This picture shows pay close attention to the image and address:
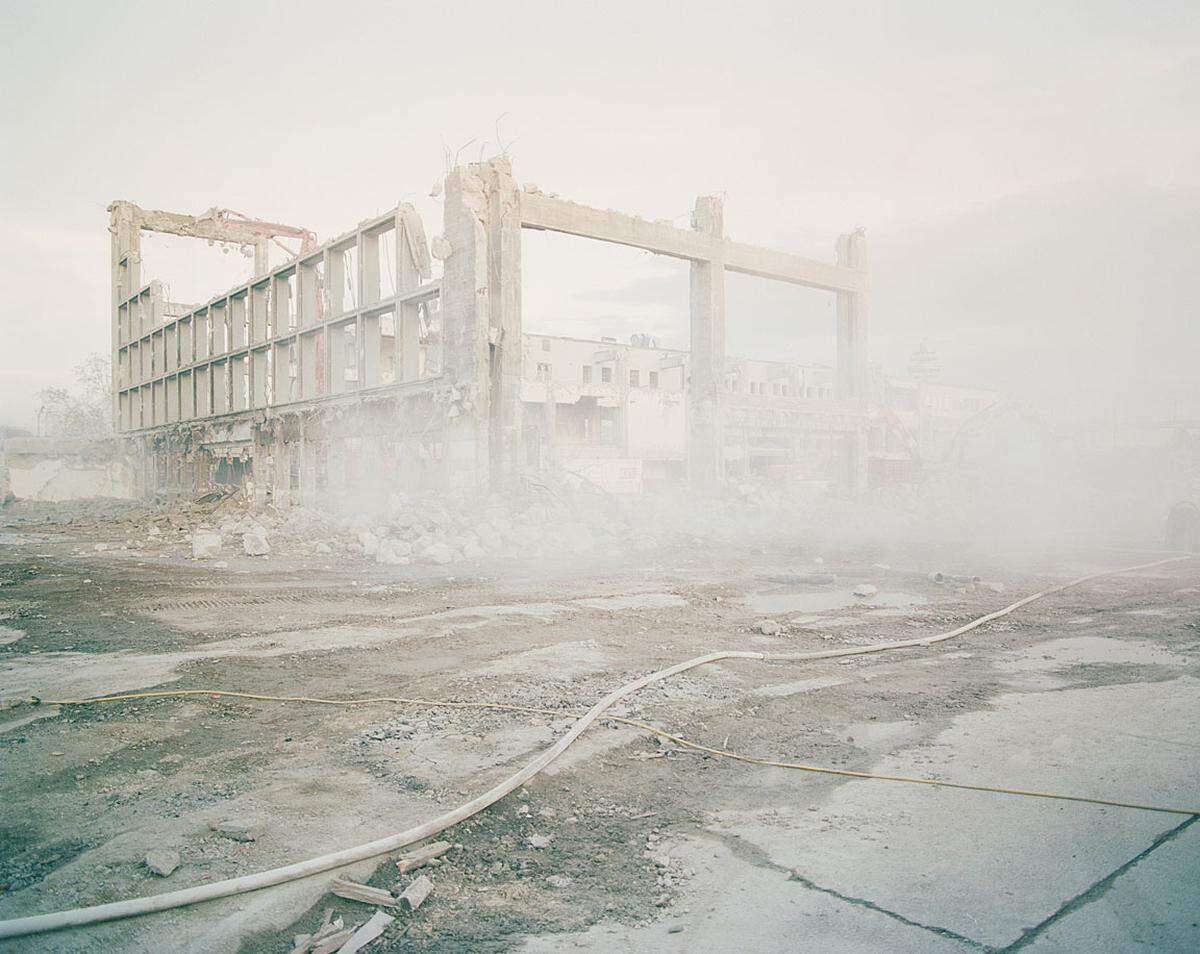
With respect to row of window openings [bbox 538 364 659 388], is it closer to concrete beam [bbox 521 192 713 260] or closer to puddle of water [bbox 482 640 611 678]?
concrete beam [bbox 521 192 713 260]

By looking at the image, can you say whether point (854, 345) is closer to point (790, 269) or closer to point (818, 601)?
point (790, 269)

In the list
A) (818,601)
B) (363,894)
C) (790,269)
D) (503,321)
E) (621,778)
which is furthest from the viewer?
(790,269)

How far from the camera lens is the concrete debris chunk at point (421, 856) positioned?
8.39 ft

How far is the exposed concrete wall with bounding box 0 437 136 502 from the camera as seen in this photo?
28.8 m

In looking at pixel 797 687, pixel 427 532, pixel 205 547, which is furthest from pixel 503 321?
pixel 797 687

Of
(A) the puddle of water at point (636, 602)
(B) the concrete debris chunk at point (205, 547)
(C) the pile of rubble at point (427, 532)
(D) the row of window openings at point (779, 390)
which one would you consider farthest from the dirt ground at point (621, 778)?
(D) the row of window openings at point (779, 390)

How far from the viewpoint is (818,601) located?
821 cm

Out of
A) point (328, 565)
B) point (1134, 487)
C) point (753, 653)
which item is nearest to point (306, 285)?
point (328, 565)

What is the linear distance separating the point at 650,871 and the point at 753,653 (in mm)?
3026

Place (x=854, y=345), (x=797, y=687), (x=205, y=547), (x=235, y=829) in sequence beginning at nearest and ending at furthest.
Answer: (x=235, y=829) < (x=797, y=687) < (x=205, y=547) < (x=854, y=345)

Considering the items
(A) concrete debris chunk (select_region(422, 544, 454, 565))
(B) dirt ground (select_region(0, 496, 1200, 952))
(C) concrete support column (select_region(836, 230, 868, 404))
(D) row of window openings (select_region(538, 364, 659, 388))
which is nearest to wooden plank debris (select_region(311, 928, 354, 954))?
(B) dirt ground (select_region(0, 496, 1200, 952))

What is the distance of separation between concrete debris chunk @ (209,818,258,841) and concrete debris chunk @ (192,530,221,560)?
33.9 feet

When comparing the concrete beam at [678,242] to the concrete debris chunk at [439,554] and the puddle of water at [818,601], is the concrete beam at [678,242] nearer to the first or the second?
the concrete debris chunk at [439,554]

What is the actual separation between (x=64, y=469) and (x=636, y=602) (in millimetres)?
31234
